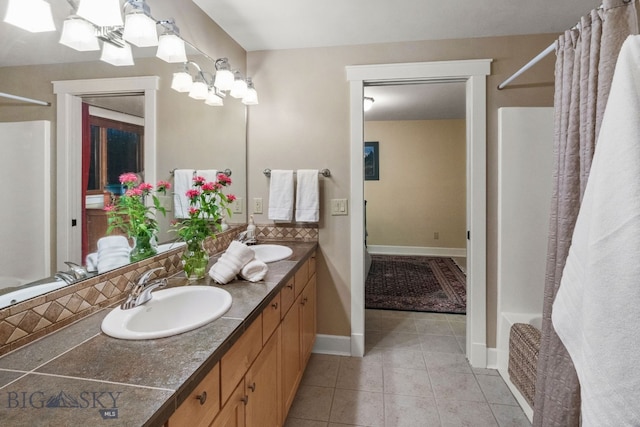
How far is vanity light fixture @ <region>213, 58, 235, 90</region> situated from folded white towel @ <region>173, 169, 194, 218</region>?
0.63 m

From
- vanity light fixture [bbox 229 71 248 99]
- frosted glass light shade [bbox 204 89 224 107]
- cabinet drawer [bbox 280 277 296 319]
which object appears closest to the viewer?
cabinet drawer [bbox 280 277 296 319]

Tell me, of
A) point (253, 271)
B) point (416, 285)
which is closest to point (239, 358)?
point (253, 271)

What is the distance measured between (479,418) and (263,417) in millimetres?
1215

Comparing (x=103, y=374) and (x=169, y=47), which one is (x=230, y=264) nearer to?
(x=103, y=374)

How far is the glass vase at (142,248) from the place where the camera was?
130 centimetres

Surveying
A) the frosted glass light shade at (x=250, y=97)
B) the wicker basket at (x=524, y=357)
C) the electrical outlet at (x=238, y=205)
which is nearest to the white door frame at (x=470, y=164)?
the wicker basket at (x=524, y=357)

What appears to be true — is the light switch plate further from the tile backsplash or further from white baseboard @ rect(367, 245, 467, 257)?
white baseboard @ rect(367, 245, 467, 257)

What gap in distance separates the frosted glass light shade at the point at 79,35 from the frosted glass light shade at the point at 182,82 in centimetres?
45

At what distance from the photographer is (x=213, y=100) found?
194cm

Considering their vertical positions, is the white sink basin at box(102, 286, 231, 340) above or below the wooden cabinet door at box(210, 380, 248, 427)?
above

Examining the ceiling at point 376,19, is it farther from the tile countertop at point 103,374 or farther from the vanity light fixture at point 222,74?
the tile countertop at point 103,374

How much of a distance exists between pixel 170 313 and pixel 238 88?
148cm

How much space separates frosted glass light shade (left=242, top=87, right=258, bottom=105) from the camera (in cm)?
218

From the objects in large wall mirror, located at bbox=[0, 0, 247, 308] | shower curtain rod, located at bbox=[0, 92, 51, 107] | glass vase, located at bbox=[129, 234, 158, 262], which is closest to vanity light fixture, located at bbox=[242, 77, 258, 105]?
large wall mirror, located at bbox=[0, 0, 247, 308]
